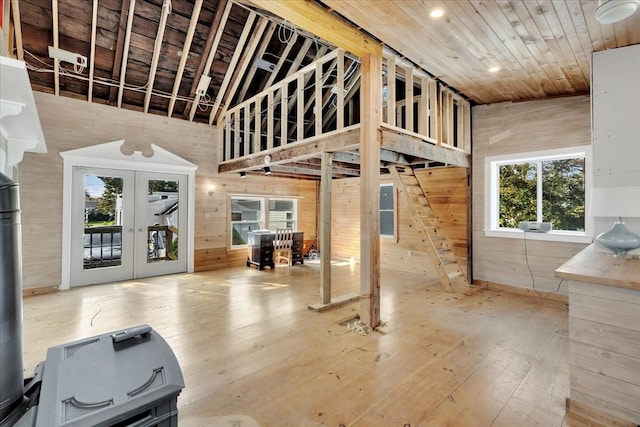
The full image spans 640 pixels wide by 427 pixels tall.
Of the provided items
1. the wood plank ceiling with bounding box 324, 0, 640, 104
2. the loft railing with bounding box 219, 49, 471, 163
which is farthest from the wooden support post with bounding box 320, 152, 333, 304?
the wood plank ceiling with bounding box 324, 0, 640, 104

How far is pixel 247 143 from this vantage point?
615 centimetres

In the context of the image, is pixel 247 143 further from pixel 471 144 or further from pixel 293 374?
pixel 293 374

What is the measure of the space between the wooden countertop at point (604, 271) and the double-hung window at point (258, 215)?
646 cm

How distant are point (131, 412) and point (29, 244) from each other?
18.1 feet

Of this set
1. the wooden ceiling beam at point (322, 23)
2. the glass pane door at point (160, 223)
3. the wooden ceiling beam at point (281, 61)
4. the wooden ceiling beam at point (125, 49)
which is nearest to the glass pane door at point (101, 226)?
the glass pane door at point (160, 223)

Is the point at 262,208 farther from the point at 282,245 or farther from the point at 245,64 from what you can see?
the point at 245,64

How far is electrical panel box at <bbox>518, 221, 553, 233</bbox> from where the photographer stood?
4.75 metres

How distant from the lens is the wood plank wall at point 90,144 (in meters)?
4.99

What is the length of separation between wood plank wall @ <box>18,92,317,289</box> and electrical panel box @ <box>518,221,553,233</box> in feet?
18.5

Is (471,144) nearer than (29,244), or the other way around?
(29,244)

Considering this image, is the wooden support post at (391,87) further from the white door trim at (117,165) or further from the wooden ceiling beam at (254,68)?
the white door trim at (117,165)

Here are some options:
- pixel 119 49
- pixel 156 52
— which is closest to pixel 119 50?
pixel 119 49

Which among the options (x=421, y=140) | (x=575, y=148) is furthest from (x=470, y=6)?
(x=575, y=148)

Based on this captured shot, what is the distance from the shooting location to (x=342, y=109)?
3975 millimetres
